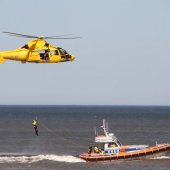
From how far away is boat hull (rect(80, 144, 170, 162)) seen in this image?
61.0 m

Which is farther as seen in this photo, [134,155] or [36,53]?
[134,155]

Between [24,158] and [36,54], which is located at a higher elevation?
[36,54]

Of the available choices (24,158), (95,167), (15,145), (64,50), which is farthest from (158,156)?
(15,145)

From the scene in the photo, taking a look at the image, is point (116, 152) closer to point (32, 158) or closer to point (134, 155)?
point (134, 155)

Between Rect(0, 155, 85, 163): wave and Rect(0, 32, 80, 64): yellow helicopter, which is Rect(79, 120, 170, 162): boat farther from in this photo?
Rect(0, 32, 80, 64): yellow helicopter

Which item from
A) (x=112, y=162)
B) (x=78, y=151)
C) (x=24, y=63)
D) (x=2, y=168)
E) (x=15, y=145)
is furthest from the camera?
(x=15, y=145)

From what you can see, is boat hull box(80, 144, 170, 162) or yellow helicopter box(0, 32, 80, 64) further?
boat hull box(80, 144, 170, 162)

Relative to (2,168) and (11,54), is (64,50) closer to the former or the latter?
(11,54)

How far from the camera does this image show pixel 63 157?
65.2 metres

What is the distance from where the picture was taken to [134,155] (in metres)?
61.5

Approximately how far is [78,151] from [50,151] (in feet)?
12.7

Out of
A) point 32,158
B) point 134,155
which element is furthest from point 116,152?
point 32,158

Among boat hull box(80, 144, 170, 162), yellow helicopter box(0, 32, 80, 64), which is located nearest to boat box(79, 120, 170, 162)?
boat hull box(80, 144, 170, 162)

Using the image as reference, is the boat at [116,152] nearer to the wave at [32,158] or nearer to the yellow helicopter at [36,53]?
the wave at [32,158]
